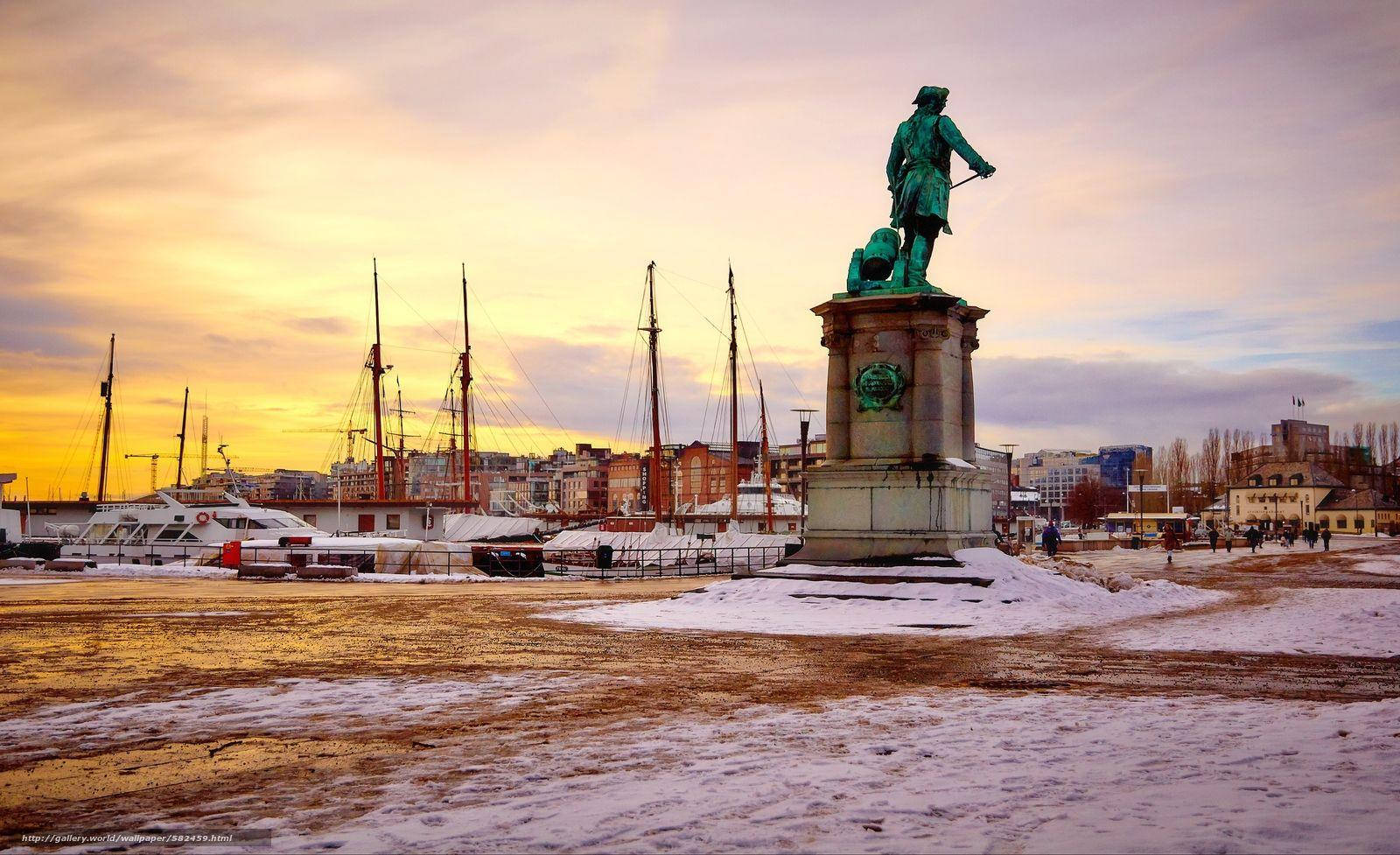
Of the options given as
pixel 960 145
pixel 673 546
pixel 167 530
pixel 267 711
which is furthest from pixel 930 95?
pixel 167 530

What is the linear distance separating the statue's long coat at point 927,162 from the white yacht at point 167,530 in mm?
34799

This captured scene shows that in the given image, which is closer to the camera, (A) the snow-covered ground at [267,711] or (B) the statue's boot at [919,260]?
(A) the snow-covered ground at [267,711]

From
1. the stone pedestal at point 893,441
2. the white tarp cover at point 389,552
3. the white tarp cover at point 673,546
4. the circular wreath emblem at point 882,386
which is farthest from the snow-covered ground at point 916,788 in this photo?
the white tarp cover at point 673,546

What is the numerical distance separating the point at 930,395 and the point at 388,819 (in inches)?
708

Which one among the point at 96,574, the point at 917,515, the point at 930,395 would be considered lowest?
the point at 96,574

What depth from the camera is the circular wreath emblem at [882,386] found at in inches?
888

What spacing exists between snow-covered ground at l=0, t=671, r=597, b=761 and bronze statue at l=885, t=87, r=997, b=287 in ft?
51.0

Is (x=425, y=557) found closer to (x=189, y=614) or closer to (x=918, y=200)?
(x=189, y=614)

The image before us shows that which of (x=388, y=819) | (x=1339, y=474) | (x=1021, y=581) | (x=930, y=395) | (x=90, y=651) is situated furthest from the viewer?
(x=1339, y=474)

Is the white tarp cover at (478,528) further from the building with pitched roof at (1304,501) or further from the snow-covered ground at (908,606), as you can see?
the building with pitched roof at (1304,501)

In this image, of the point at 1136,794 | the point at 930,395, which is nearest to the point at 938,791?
the point at 1136,794

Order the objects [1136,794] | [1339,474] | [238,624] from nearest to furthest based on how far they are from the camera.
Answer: [1136,794]
[238,624]
[1339,474]

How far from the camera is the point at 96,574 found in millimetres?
35875

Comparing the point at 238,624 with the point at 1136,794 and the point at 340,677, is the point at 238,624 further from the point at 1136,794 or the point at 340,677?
the point at 1136,794
